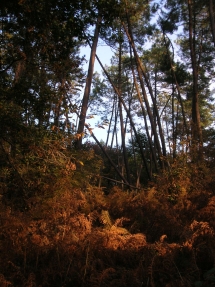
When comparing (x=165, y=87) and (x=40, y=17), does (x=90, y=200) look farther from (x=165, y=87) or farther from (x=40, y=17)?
(x=165, y=87)

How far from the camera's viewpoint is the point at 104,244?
490 centimetres

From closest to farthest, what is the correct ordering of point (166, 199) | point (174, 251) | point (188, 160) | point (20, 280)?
point (20, 280), point (174, 251), point (166, 199), point (188, 160)

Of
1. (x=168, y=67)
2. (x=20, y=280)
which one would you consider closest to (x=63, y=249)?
(x=20, y=280)

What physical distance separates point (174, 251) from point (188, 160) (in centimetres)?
505

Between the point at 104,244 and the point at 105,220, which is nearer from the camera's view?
the point at 104,244

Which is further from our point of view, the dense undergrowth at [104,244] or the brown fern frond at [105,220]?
the brown fern frond at [105,220]

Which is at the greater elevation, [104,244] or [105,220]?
[105,220]

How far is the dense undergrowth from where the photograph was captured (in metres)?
3.96

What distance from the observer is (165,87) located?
22422mm

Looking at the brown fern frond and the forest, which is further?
the brown fern frond

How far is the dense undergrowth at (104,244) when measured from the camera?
3957mm

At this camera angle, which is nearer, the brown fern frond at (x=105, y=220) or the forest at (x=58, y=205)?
the forest at (x=58, y=205)

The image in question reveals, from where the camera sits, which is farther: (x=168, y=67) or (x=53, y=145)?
(x=168, y=67)

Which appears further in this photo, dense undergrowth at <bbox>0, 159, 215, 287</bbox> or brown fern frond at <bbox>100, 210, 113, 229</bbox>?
brown fern frond at <bbox>100, 210, 113, 229</bbox>
